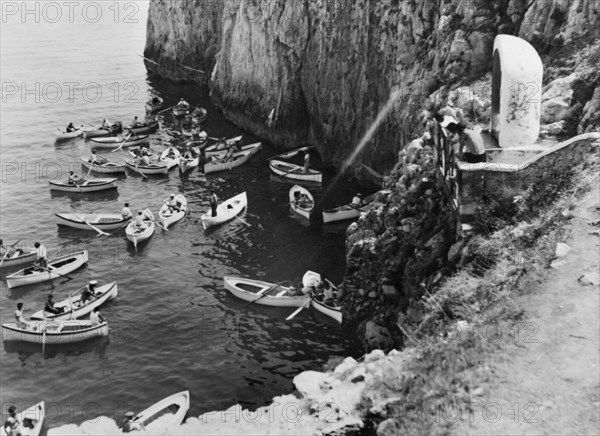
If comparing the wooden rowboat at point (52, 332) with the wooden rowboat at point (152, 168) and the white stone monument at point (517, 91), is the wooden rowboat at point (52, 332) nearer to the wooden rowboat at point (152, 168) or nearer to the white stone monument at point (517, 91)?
the white stone monument at point (517, 91)

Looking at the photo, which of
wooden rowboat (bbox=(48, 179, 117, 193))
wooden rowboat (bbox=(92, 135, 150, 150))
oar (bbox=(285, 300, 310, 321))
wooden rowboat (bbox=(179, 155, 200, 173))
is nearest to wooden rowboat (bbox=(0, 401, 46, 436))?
oar (bbox=(285, 300, 310, 321))

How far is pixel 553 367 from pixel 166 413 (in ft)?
56.4

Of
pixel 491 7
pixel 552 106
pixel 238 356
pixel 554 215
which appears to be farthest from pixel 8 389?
pixel 491 7

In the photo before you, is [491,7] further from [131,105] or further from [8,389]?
[131,105]

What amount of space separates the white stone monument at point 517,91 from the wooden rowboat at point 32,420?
20.8 meters

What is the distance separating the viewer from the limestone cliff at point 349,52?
111 ft

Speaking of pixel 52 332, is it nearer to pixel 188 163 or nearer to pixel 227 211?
pixel 227 211

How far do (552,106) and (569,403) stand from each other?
49.1 ft

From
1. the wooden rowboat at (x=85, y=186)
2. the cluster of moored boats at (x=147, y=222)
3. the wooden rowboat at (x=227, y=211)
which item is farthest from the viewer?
the wooden rowboat at (x=85, y=186)

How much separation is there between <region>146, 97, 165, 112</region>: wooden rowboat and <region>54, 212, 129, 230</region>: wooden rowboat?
2880cm

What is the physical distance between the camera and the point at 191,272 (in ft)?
130

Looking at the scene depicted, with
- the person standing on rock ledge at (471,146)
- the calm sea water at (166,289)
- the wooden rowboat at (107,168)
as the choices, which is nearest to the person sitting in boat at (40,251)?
the calm sea water at (166,289)

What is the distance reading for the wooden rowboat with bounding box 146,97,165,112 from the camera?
241ft

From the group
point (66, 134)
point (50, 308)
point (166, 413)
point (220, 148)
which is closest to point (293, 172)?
point (220, 148)
